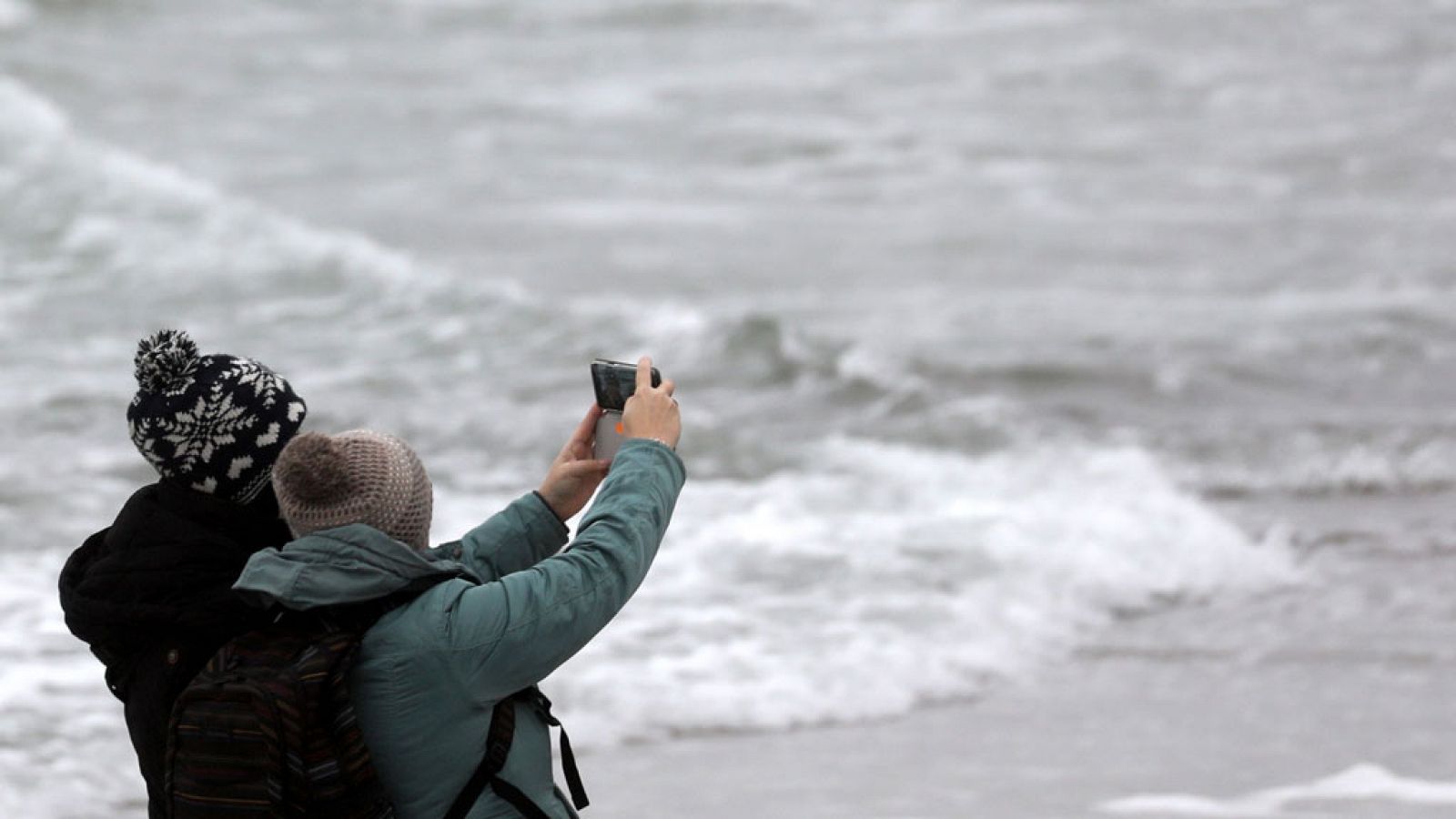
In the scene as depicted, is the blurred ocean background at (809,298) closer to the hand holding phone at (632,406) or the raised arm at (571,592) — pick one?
the hand holding phone at (632,406)

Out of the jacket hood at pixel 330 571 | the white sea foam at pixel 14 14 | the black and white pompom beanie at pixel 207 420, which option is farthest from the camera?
the white sea foam at pixel 14 14

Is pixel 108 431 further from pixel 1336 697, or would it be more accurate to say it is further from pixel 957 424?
pixel 1336 697

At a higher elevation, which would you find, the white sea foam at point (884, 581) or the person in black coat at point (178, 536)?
the person in black coat at point (178, 536)

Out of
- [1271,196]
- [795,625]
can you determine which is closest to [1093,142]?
[1271,196]

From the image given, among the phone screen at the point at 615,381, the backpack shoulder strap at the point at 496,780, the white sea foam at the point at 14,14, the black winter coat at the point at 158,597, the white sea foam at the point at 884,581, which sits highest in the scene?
the white sea foam at the point at 14,14

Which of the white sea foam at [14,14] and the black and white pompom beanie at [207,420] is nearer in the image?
the black and white pompom beanie at [207,420]

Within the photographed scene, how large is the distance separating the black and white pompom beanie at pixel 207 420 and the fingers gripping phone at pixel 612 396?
16.9 inches

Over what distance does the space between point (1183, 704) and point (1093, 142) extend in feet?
38.5

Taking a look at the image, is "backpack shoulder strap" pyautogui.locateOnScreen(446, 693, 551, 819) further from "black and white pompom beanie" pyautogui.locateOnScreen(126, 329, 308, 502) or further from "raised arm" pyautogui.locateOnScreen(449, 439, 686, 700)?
"black and white pompom beanie" pyautogui.locateOnScreen(126, 329, 308, 502)

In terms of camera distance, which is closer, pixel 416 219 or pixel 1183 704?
pixel 1183 704

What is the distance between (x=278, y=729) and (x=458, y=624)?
0.24m

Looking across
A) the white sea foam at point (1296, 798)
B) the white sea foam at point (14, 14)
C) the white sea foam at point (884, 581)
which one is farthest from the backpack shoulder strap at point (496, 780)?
the white sea foam at point (14, 14)

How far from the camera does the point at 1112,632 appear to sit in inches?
246

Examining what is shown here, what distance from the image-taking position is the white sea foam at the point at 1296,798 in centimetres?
453
